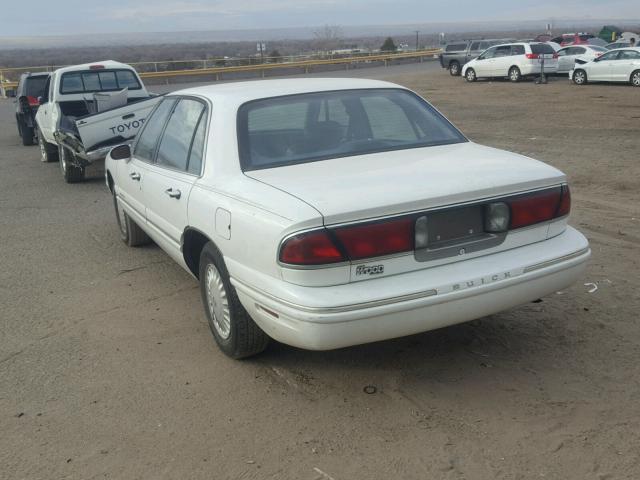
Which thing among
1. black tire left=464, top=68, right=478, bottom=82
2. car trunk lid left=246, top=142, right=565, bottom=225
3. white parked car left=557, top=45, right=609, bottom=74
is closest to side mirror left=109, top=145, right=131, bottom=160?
car trunk lid left=246, top=142, right=565, bottom=225

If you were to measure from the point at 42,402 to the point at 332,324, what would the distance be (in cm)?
179

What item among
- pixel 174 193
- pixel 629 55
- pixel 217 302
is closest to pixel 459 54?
pixel 629 55

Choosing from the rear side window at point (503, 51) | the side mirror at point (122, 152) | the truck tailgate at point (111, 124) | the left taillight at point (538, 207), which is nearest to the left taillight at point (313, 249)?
the left taillight at point (538, 207)

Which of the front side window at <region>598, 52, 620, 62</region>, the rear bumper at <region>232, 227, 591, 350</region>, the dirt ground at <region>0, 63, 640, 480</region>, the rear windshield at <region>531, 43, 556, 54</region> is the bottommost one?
the dirt ground at <region>0, 63, 640, 480</region>

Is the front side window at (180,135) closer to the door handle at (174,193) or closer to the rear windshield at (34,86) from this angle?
the door handle at (174,193)

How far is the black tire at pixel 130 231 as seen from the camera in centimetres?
683

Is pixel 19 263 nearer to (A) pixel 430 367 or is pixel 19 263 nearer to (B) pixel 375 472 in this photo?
(A) pixel 430 367

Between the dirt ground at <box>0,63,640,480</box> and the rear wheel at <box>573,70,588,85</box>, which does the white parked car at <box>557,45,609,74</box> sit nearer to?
the rear wheel at <box>573,70,588,85</box>

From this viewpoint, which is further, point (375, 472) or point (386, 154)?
point (386, 154)

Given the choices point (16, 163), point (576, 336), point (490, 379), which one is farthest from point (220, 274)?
point (16, 163)

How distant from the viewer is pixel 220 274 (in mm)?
4066

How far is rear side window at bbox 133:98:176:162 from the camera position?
5406mm

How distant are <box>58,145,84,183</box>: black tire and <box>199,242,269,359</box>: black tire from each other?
285 inches

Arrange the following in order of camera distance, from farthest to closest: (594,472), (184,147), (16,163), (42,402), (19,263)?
(16,163) → (19,263) → (184,147) → (42,402) → (594,472)
